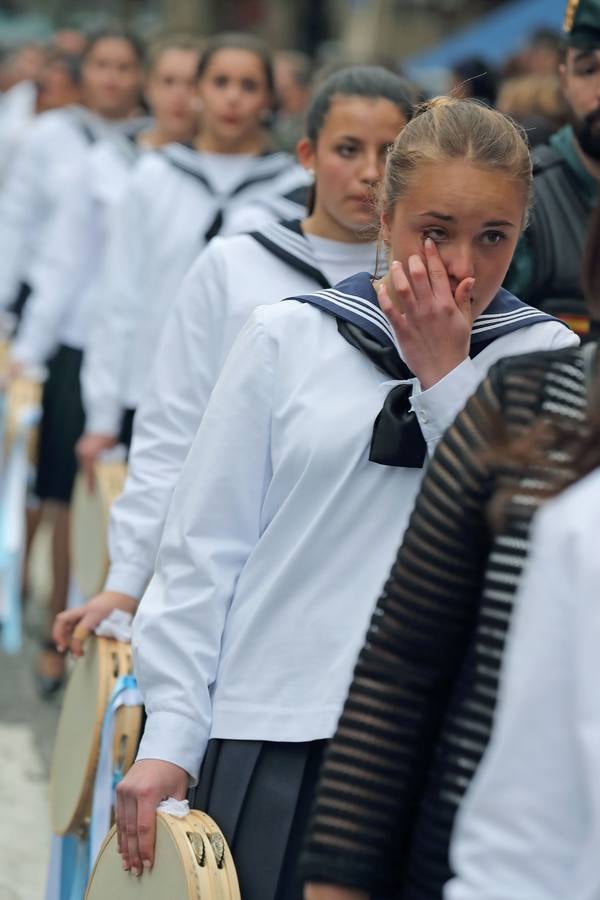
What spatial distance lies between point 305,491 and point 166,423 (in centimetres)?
108

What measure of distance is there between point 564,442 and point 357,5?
21.5 m

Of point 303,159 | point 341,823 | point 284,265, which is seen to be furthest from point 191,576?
point 303,159

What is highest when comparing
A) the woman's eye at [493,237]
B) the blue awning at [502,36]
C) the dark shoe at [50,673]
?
the blue awning at [502,36]

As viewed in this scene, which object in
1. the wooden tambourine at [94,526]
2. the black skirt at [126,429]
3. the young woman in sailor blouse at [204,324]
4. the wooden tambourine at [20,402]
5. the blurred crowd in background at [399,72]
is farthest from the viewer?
the wooden tambourine at [20,402]

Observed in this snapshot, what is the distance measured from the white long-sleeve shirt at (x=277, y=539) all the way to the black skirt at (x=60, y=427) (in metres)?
3.94

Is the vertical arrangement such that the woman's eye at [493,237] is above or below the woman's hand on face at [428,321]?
above

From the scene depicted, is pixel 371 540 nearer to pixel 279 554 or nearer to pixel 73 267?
pixel 279 554

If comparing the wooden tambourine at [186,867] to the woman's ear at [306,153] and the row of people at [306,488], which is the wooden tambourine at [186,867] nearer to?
the row of people at [306,488]

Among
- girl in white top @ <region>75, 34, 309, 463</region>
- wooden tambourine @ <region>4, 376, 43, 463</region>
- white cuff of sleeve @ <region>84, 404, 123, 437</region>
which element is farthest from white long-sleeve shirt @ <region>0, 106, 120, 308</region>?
white cuff of sleeve @ <region>84, 404, 123, 437</region>

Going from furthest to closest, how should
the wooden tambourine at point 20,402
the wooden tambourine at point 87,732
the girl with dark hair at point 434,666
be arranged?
1. the wooden tambourine at point 20,402
2. the wooden tambourine at point 87,732
3. the girl with dark hair at point 434,666

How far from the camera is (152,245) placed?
530 centimetres

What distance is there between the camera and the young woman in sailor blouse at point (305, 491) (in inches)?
89.0

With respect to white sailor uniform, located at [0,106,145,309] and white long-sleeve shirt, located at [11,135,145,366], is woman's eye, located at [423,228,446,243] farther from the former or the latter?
white sailor uniform, located at [0,106,145,309]

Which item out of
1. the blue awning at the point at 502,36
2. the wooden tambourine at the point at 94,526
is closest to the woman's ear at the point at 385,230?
the wooden tambourine at the point at 94,526
